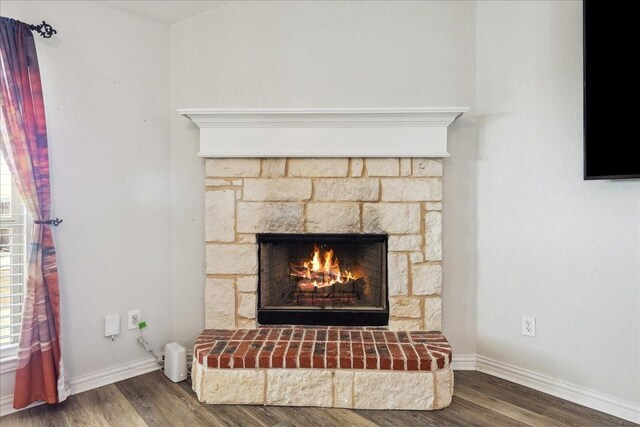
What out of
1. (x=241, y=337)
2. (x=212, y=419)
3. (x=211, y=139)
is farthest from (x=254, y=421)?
(x=211, y=139)

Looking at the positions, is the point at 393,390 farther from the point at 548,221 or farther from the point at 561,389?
the point at 548,221

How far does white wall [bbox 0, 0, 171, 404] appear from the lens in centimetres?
205

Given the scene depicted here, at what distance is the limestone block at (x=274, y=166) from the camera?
233 cm

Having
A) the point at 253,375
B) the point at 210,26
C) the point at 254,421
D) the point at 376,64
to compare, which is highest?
the point at 210,26

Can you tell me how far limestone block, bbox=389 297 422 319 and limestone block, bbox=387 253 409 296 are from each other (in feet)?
0.14

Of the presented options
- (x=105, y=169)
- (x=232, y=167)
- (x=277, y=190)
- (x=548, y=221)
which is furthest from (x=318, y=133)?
(x=548, y=221)

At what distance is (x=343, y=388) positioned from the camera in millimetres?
1953

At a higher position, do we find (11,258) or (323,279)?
(11,258)

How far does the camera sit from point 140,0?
7.20 feet

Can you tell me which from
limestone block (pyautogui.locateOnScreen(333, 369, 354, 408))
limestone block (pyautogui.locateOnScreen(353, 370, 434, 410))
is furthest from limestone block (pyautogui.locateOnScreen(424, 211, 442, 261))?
limestone block (pyautogui.locateOnScreen(333, 369, 354, 408))

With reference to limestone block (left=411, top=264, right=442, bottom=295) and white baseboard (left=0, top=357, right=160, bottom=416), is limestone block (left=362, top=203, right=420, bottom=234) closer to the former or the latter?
limestone block (left=411, top=264, right=442, bottom=295)

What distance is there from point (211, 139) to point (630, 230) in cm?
231

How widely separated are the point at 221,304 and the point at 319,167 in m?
1.06

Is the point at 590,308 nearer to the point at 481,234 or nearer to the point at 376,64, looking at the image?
the point at 481,234
